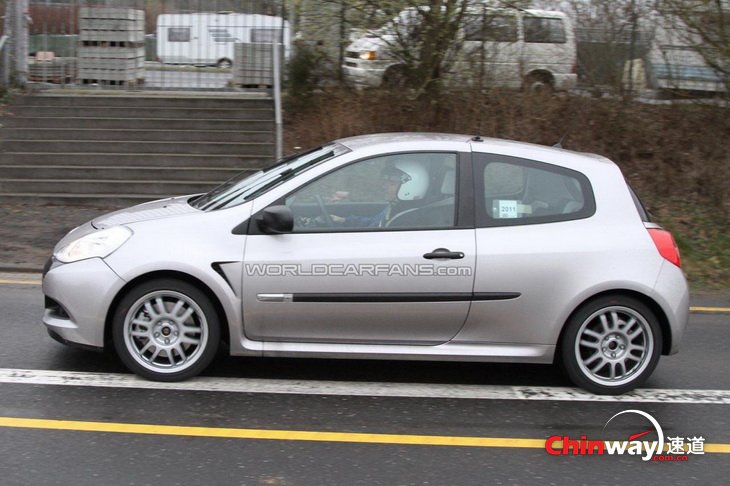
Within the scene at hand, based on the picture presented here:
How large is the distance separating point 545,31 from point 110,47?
24.6ft

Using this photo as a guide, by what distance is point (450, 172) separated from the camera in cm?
557

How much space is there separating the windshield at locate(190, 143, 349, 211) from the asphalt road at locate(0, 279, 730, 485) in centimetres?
112

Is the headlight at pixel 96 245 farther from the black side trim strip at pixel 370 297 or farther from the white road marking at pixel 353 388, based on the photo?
the black side trim strip at pixel 370 297

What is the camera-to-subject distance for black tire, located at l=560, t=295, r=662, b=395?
5.47m

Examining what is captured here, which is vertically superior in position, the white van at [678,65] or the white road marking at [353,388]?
the white van at [678,65]

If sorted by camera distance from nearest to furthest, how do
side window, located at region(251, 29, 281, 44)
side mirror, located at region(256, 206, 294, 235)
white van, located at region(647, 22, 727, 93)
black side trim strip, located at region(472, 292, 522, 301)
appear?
1. side mirror, located at region(256, 206, 294, 235)
2. black side trim strip, located at region(472, 292, 522, 301)
3. white van, located at region(647, 22, 727, 93)
4. side window, located at region(251, 29, 281, 44)

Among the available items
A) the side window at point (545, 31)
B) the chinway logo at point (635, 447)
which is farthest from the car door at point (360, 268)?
the side window at point (545, 31)

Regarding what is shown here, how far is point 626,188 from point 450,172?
3.89 feet

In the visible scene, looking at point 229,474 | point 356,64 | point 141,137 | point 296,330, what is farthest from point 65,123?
point 229,474

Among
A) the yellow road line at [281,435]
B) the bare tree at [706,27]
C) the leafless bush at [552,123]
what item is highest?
the bare tree at [706,27]

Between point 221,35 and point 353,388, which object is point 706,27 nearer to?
point 221,35

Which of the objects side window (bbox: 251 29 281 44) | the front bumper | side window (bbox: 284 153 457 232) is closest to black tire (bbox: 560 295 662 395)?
side window (bbox: 284 153 457 232)

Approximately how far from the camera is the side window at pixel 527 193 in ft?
18.1

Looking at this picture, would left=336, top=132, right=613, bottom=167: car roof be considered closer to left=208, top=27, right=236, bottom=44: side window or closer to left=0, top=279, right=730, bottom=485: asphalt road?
left=0, top=279, right=730, bottom=485: asphalt road
